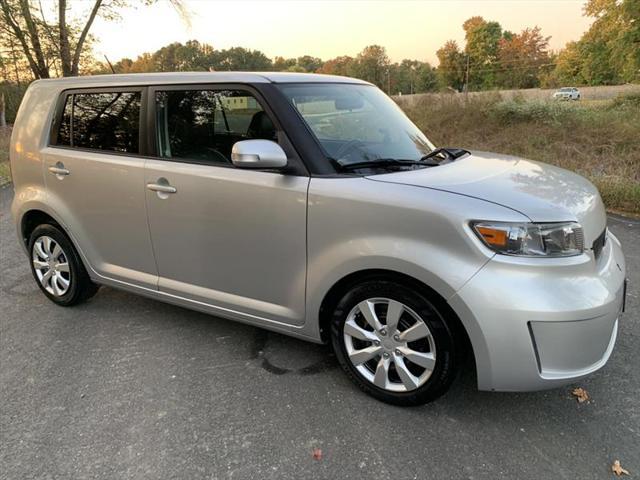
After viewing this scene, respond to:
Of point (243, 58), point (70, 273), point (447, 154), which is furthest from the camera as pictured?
point (243, 58)

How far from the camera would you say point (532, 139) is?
11625 millimetres

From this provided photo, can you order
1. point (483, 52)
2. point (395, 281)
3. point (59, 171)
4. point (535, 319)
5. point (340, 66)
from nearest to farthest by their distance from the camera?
point (535, 319) < point (395, 281) < point (59, 171) < point (340, 66) < point (483, 52)

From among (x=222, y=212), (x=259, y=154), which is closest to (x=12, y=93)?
(x=222, y=212)

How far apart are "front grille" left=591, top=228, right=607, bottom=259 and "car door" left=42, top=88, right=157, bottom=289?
106 inches

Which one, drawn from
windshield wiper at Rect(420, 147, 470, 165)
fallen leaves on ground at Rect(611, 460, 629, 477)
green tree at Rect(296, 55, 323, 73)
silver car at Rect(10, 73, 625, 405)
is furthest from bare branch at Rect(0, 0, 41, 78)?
green tree at Rect(296, 55, 323, 73)

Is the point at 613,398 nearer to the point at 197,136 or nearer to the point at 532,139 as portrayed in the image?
the point at 197,136

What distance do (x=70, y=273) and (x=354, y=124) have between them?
2.59 metres

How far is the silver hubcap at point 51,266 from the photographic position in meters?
3.98

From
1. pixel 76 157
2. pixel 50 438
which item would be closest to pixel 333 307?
pixel 50 438

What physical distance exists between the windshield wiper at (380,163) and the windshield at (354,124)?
1 centimetres

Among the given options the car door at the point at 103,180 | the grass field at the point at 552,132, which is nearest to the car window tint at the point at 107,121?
the car door at the point at 103,180

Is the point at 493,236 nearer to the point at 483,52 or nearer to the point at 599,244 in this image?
the point at 599,244

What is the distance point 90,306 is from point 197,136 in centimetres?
197

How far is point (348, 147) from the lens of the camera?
291 centimetres
